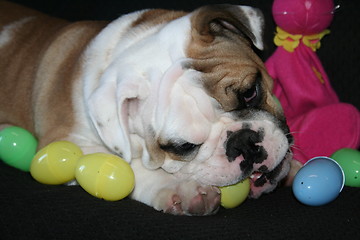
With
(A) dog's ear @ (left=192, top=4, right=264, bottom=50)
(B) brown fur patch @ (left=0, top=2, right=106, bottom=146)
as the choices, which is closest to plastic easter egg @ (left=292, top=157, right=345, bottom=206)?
Result: (A) dog's ear @ (left=192, top=4, right=264, bottom=50)

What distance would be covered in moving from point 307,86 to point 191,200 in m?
1.13

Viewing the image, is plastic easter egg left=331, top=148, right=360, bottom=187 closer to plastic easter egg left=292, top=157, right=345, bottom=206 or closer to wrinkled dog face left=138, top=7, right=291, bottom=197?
plastic easter egg left=292, top=157, right=345, bottom=206

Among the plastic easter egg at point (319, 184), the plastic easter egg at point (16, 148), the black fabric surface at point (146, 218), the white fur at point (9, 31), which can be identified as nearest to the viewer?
the black fabric surface at point (146, 218)

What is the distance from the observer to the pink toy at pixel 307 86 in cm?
277

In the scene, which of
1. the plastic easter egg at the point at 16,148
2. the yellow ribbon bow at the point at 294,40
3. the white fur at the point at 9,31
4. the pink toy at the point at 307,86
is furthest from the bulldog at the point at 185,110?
the white fur at the point at 9,31

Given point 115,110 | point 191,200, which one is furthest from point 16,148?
point 191,200

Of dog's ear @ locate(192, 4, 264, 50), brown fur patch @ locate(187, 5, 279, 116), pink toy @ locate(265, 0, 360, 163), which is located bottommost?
pink toy @ locate(265, 0, 360, 163)

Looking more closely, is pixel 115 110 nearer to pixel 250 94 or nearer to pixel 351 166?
pixel 250 94

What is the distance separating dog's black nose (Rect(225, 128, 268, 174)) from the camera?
220cm

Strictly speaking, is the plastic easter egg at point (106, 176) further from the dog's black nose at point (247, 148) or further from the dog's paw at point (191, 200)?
the dog's black nose at point (247, 148)

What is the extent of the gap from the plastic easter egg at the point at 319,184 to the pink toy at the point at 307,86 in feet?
1.67

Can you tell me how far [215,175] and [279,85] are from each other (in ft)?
3.62

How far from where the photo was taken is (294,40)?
304 cm

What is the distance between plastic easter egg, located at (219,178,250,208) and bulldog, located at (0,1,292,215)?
43mm
